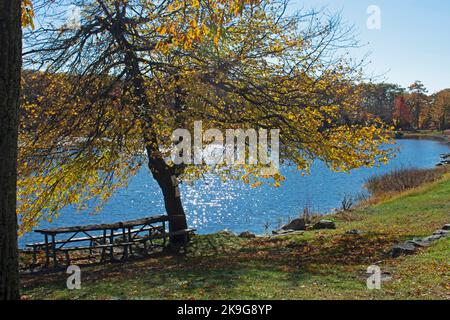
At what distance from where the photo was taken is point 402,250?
1085cm

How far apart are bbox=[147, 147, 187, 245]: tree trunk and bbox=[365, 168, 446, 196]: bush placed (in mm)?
15969

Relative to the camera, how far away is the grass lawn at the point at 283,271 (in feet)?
25.7

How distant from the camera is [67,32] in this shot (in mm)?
13305

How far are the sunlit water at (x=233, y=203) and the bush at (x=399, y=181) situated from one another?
1.12m

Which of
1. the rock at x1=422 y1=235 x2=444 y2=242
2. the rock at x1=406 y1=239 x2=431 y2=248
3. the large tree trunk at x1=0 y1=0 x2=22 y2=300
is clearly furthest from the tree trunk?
the large tree trunk at x1=0 y1=0 x2=22 y2=300

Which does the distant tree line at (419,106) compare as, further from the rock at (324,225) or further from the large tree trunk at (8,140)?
the large tree trunk at (8,140)

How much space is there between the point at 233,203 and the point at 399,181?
11.0m

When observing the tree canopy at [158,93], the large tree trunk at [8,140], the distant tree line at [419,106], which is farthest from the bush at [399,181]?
the distant tree line at [419,106]

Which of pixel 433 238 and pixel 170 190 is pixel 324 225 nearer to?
pixel 433 238

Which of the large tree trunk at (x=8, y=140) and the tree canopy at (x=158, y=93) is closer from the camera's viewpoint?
the large tree trunk at (x=8, y=140)

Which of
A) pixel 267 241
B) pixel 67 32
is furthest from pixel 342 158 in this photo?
pixel 67 32

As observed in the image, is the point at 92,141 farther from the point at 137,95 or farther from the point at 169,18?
the point at 169,18

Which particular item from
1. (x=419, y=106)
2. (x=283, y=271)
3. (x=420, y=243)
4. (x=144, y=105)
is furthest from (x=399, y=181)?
(x=419, y=106)
